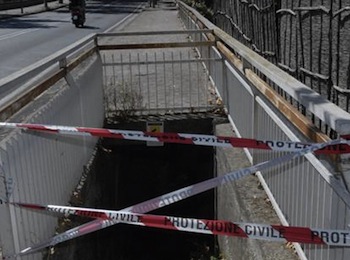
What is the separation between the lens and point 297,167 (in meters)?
3.64

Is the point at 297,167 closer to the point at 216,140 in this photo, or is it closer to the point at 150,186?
the point at 216,140

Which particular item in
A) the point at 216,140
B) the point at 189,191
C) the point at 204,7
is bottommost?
the point at 204,7

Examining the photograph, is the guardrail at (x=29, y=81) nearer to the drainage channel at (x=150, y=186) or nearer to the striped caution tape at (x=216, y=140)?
the striped caution tape at (x=216, y=140)

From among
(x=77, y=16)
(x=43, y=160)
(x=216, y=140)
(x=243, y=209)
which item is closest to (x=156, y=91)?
(x=243, y=209)

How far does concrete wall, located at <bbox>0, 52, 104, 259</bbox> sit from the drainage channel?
819 millimetres

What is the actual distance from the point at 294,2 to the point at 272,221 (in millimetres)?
4158

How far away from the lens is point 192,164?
9.19 metres

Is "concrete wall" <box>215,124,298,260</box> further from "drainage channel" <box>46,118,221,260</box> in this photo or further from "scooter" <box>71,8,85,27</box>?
"scooter" <box>71,8,85,27</box>

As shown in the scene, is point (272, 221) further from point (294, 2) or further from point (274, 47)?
point (274, 47)

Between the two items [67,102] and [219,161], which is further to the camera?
[219,161]

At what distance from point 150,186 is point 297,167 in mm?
5796

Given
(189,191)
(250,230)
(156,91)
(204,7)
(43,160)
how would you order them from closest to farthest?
(250,230), (189,191), (43,160), (156,91), (204,7)

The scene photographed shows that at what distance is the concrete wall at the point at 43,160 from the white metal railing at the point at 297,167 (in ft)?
5.56

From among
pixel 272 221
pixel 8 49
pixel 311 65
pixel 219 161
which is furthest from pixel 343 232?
pixel 8 49
